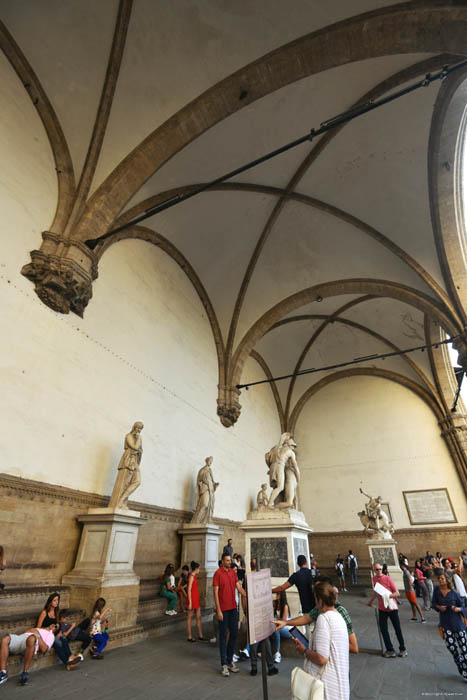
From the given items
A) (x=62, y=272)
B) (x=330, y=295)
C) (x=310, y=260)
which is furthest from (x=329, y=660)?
(x=330, y=295)

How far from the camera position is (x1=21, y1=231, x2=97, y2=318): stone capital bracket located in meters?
5.72

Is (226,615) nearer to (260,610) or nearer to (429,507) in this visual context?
(260,610)

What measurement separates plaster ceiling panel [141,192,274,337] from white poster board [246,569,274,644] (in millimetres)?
8108

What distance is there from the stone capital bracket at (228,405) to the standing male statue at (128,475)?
4.93 meters

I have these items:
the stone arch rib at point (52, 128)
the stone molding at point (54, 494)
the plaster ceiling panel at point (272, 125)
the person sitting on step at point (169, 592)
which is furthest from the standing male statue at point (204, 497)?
the plaster ceiling panel at point (272, 125)

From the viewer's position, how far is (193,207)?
363 inches

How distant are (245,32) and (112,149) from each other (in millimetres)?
3071

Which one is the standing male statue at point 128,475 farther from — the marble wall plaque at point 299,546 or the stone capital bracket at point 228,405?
the stone capital bracket at point 228,405

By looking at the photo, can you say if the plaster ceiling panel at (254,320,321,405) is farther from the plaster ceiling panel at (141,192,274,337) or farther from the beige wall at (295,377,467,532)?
the plaster ceiling panel at (141,192,274,337)

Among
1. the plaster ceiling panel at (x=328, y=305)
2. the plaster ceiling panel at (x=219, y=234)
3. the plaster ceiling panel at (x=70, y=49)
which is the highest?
the plaster ceiling panel at (x=328, y=305)

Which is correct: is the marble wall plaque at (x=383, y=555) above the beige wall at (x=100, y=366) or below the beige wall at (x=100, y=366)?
below

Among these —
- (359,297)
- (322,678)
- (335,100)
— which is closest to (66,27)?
(335,100)

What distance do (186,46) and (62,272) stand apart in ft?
14.9

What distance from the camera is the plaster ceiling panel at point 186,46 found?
5969mm
